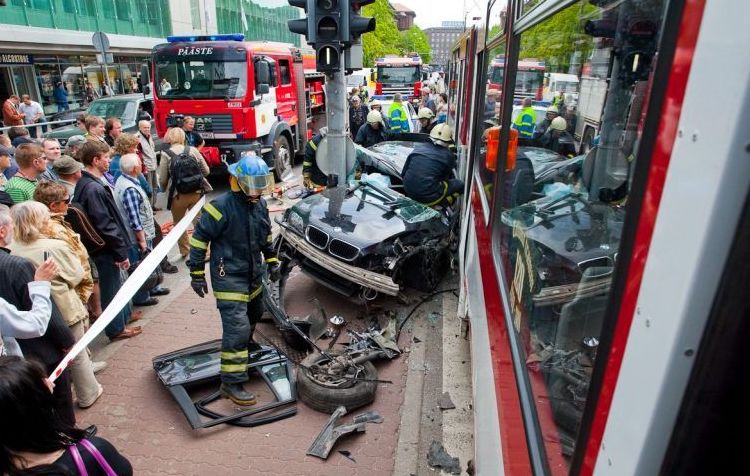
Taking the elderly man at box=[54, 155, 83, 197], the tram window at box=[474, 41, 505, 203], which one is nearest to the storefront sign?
the elderly man at box=[54, 155, 83, 197]

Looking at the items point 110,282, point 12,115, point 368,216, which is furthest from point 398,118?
point 12,115

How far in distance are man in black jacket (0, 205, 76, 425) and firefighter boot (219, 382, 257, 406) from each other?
42.1 inches

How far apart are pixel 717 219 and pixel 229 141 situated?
435 inches

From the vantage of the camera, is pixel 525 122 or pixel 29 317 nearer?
pixel 525 122

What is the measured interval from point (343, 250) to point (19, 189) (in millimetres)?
3088

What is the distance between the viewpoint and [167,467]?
347cm

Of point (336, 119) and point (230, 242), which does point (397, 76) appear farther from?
point (230, 242)

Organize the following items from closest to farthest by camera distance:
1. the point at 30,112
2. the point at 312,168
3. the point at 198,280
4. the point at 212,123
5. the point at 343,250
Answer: the point at 198,280, the point at 343,250, the point at 312,168, the point at 212,123, the point at 30,112

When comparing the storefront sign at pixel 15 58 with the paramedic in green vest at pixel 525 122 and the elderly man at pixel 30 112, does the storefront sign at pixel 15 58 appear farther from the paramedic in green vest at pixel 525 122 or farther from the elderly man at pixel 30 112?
the paramedic in green vest at pixel 525 122

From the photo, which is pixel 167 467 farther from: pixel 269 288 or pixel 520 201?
pixel 520 201

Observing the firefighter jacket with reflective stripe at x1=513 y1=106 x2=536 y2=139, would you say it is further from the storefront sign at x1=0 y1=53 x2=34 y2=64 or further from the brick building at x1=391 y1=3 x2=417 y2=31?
the brick building at x1=391 y1=3 x2=417 y2=31

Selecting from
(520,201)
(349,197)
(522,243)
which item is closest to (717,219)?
(522,243)

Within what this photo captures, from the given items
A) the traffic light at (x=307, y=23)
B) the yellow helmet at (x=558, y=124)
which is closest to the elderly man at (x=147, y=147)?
the traffic light at (x=307, y=23)

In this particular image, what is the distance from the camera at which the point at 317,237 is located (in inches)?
203
